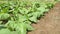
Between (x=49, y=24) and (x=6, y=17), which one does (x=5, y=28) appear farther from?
(x=49, y=24)

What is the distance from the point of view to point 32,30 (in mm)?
3332

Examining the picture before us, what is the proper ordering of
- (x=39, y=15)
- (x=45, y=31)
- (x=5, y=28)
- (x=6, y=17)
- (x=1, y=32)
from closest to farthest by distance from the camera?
(x=1, y=32), (x=5, y=28), (x=45, y=31), (x=6, y=17), (x=39, y=15)

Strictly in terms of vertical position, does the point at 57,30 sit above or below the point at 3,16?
below

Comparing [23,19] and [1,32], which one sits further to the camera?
[23,19]

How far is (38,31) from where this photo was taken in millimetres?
3326

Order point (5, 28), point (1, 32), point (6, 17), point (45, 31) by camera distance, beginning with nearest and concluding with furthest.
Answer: point (1, 32) < point (5, 28) < point (45, 31) < point (6, 17)

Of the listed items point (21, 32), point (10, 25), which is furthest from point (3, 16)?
point (21, 32)

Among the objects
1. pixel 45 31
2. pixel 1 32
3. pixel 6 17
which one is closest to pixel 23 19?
pixel 6 17

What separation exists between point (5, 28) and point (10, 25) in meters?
0.09

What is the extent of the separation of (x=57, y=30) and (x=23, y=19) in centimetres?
67

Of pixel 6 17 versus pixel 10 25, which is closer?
pixel 10 25

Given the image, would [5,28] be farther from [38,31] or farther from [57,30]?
[57,30]

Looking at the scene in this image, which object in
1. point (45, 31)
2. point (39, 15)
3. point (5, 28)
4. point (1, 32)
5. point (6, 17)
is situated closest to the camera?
point (1, 32)

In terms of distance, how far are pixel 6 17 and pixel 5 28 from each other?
1.81 ft
